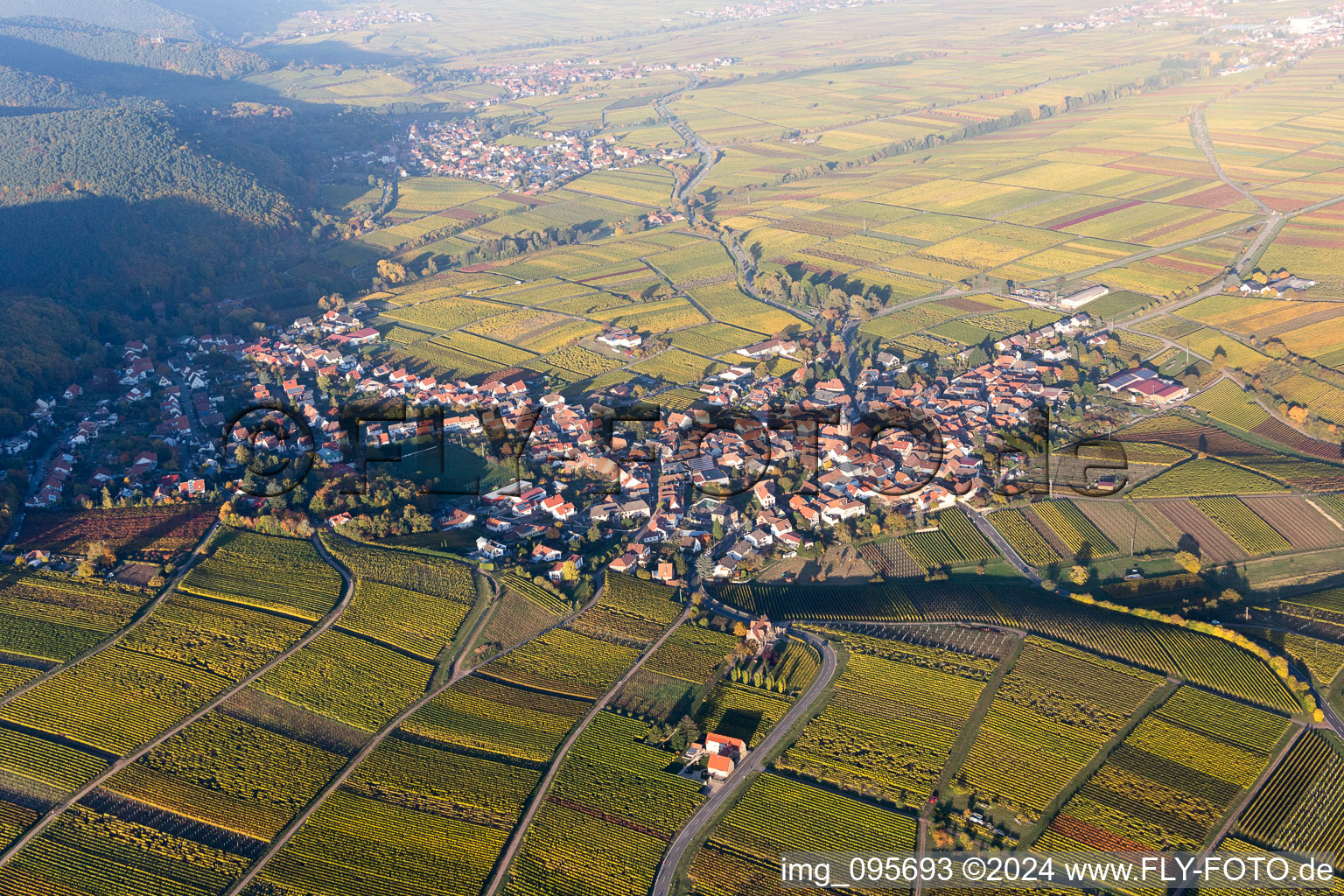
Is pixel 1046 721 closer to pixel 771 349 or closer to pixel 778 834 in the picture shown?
pixel 778 834

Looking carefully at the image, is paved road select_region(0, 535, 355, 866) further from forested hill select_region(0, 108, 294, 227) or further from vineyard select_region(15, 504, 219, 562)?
forested hill select_region(0, 108, 294, 227)

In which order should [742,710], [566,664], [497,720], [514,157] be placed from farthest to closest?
[514,157] < [566,664] < [497,720] < [742,710]

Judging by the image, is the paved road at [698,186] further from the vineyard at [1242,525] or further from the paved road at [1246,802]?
the paved road at [1246,802]

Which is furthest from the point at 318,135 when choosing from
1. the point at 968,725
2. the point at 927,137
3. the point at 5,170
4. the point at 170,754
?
the point at 968,725

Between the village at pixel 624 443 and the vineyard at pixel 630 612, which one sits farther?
the village at pixel 624 443

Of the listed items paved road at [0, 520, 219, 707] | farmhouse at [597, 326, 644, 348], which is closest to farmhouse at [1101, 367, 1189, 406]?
farmhouse at [597, 326, 644, 348]

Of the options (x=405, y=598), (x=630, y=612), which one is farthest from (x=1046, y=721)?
(x=405, y=598)

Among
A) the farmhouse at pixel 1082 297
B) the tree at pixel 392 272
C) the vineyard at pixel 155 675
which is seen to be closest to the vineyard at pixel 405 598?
the vineyard at pixel 155 675
